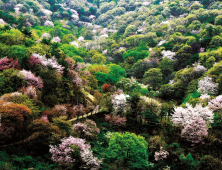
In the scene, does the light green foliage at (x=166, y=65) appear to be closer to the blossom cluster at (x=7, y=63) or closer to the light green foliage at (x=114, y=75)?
the light green foliage at (x=114, y=75)

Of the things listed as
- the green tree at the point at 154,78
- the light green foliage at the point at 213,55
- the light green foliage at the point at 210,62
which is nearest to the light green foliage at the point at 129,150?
the green tree at the point at 154,78

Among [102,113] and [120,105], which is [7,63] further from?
[120,105]

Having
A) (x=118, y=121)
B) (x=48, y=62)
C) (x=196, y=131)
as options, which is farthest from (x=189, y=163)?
(x=48, y=62)

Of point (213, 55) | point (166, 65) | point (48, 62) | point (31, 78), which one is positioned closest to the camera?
point (31, 78)

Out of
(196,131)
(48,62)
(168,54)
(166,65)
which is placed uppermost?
(168,54)

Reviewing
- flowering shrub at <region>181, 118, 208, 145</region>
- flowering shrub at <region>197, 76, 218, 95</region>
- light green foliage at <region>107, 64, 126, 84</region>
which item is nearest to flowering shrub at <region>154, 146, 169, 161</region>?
flowering shrub at <region>181, 118, 208, 145</region>

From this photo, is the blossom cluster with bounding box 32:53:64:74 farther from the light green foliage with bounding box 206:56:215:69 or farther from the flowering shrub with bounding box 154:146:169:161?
the light green foliage with bounding box 206:56:215:69
